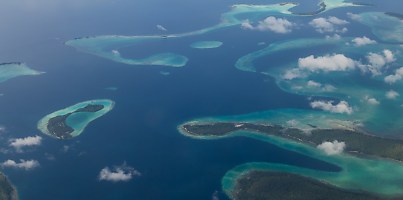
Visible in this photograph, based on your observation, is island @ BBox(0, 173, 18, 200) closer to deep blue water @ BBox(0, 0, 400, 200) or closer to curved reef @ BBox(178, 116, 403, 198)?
deep blue water @ BBox(0, 0, 400, 200)

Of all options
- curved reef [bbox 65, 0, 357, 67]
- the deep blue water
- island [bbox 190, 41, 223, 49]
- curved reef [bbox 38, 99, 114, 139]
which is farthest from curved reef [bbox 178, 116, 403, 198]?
island [bbox 190, 41, 223, 49]

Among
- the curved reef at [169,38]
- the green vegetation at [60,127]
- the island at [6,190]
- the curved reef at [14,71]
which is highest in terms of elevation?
the curved reef at [169,38]

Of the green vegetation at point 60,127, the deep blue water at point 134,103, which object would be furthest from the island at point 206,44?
the green vegetation at point 60,127

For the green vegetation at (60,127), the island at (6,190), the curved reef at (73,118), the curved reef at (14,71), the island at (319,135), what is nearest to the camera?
the island at (6,190)

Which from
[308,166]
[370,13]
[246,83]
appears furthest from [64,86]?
[370,13]

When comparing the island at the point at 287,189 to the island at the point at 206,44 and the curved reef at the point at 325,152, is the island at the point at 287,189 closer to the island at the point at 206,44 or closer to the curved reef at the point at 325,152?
the curved reef at the point at 325,152

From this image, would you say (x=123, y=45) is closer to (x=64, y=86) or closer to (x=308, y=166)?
(x=64, y=86)
